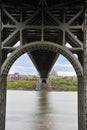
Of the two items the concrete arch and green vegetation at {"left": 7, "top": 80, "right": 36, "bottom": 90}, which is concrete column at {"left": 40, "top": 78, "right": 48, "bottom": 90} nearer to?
green vegetation at {"left": 7, "top": 80, "right": 36, "bottom": 90}

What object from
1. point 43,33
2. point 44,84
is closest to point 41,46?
point 43,33

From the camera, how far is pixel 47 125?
27.4 m

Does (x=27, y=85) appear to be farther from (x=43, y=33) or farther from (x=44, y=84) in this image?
(x=43, y=33)

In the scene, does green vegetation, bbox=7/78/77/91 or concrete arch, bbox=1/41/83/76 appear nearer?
concrete arch, bbox=1/41/83/76

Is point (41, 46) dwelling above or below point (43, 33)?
below

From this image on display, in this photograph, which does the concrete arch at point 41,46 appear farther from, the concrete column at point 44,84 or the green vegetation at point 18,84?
the green vegetation at point 18,84

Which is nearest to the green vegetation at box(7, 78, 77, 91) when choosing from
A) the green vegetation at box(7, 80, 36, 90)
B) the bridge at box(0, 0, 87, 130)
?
the green vegetation at box(7, 80, 36, 90)

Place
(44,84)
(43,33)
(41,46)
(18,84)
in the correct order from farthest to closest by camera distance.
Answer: (18,84)
(44,84)
(43,33)
(41,46)

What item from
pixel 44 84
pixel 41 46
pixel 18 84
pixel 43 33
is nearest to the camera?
pixel 41 46

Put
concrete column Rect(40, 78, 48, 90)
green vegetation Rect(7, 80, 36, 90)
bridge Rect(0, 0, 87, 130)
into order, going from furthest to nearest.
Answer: green vegetation Rect(7, 80, 36, 90)
concrete column Rect(40, 78, 48, 90)
bridge Rect(0, 0, 87, 130)

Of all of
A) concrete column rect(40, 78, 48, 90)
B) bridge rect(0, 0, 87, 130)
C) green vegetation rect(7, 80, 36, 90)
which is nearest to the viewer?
bridge rect(0, 0, 87, 130)

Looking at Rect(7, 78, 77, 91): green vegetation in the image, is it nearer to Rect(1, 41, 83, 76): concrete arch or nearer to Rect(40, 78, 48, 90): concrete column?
Rect(40, 78, 48, 90): concrete column

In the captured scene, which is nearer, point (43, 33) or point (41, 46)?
point (41, 46)

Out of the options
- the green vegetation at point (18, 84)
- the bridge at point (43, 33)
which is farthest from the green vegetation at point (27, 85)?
the bridge at point (43, 33)
